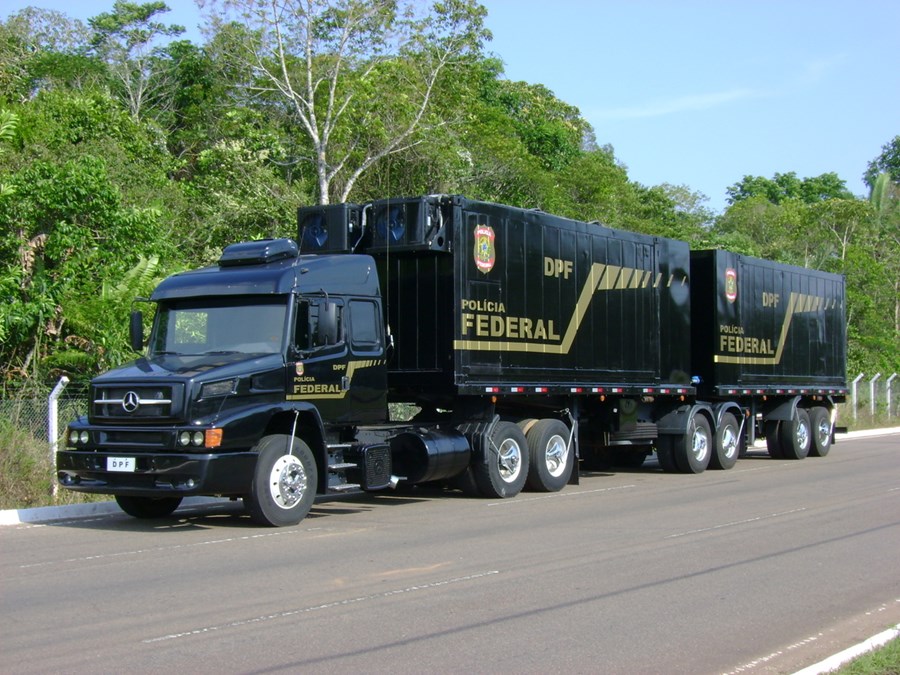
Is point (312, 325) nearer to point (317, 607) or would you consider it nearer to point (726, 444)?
point (317, 607)

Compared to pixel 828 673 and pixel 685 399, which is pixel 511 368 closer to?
pixel 685 399

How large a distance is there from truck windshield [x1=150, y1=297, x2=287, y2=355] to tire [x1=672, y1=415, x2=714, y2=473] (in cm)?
962

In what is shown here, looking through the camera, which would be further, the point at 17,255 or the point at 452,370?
the point at 17,255

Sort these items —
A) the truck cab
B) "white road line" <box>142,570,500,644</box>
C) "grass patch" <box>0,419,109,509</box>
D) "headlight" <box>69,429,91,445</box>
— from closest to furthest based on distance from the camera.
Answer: "white road line" <box>142,570,500,644</box>, the truck cab, "headlight" <box>69,429,91,445</box>, "grass patch" <box>0,419,109,509</box>

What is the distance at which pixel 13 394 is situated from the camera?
656 inches

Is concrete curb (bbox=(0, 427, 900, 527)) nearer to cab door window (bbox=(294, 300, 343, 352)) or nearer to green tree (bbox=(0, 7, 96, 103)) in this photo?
cab door window (bbox=(294, 300, 343, 352))

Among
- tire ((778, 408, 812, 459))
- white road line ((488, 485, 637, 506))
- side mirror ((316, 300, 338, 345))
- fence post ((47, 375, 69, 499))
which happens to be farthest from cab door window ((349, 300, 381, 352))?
tire ((778, 408, 812, 459))

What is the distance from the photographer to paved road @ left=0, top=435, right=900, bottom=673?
21.7 feet

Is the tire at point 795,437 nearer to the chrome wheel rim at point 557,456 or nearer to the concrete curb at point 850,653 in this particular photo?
the chrome wheel rim at point 557,456

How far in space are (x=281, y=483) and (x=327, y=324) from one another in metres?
1.99

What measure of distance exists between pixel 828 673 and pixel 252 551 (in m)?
6.00

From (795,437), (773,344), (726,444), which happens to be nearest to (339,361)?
(726,444)

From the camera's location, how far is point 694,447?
782 inches

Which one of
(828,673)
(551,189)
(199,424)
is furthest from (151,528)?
(551,189)
